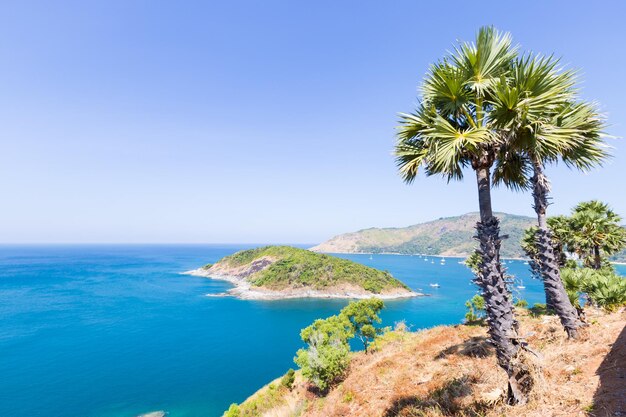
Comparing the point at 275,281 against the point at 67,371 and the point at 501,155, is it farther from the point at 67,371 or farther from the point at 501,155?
the point at 501,155

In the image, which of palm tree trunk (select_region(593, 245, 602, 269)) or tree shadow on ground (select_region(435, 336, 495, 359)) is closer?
tree shadow on ground (select_region(435, 336, 495, 359))

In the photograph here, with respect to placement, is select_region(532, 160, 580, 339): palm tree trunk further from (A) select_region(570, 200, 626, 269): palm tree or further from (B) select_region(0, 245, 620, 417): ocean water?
(B) select_region(0, 245, 620, 417): ocean water

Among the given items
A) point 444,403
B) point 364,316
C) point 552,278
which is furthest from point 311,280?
point 444,403

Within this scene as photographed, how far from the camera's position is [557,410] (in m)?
6.04

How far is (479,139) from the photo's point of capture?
707 centimetres

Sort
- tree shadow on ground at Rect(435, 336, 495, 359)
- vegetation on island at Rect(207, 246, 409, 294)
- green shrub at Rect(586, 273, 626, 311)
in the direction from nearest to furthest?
Answer: tree shadow on ground at Rect(435, 336, 495, 359) → green shrub at Rect(586, 273, 626, 311) → vegetation on island at Rect(207, 246, 409, 294)

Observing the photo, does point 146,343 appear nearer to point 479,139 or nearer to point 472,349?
point 472,349

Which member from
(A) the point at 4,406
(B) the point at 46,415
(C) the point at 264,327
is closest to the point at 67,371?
(A) the point at 4,406

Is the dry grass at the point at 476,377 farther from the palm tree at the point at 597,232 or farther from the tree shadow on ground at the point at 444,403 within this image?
the palm tree at the point at 597,232

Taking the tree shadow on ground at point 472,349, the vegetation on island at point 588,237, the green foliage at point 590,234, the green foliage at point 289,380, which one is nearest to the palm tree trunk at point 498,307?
the tree shadow on ground at point 472,349

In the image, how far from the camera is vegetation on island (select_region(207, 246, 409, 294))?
4742 inches

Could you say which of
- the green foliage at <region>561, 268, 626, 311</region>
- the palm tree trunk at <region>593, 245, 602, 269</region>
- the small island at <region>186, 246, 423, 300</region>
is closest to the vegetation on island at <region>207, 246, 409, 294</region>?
the small island at <region>186, 246, 423, 300</region>

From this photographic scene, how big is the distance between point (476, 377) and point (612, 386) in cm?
390

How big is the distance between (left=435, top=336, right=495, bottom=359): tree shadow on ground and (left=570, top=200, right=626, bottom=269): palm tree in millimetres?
17292
